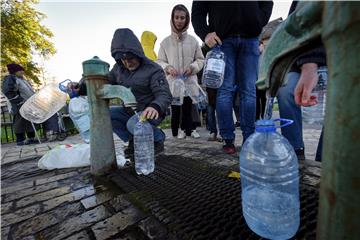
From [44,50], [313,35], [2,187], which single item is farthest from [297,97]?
[44,50]

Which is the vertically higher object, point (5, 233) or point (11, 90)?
point (11, 90)

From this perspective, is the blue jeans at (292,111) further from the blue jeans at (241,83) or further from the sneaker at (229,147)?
the sneaker at (229,147)

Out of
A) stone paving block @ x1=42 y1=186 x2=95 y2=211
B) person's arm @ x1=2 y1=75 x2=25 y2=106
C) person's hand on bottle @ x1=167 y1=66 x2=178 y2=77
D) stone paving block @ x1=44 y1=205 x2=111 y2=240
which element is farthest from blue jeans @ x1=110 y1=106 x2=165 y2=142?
person's arm @ x1=2 y1=75 x2=25 y2=106

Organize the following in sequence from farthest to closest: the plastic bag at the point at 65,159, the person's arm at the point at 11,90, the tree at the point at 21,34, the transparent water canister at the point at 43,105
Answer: the tree at the point at 21,34 → the person's arm at the point at 11,90 → the transparent water canister at the point at 43,105 → the plastic bag at the point at 65,159

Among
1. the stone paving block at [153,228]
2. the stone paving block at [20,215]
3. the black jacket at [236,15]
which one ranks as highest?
the black jacket at [236,15]

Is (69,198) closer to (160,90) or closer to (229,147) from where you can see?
(160,90)

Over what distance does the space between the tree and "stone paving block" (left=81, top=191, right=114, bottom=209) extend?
42.2ft

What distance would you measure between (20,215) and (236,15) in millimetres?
2777

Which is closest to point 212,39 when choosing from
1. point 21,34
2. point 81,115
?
point 81,115

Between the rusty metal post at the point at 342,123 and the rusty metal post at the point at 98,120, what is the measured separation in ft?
6.29

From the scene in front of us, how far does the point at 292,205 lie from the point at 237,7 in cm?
226

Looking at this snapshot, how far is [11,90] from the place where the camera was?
603cm

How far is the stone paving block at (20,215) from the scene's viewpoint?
1.44 m

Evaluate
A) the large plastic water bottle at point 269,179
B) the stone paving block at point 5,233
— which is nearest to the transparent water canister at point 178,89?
the large plastic water bottle at point 269,179
